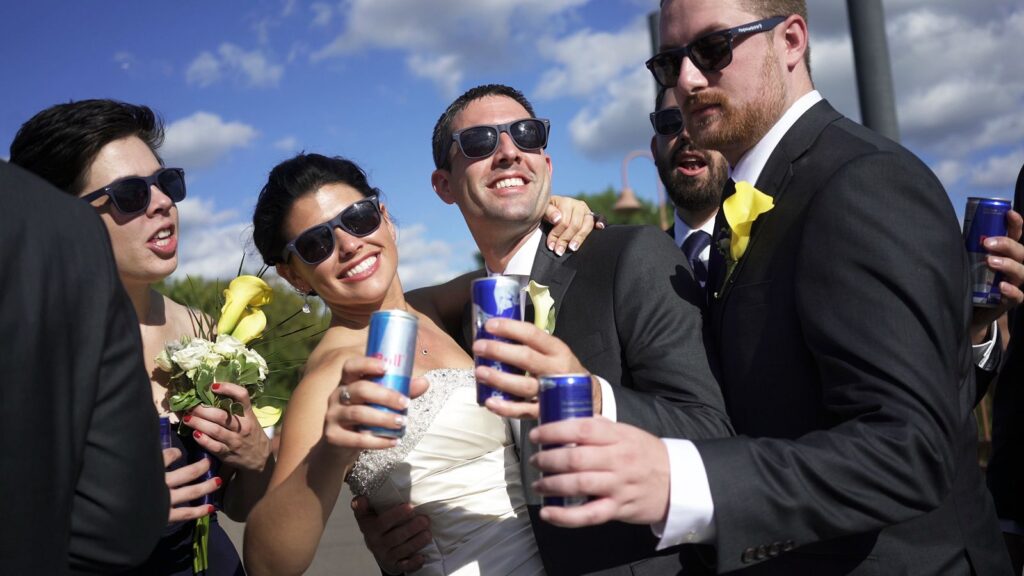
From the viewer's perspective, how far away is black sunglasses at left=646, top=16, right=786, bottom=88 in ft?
8.49

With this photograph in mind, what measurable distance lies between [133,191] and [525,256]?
166 cm

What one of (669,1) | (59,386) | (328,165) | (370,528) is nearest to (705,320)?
(669,1)

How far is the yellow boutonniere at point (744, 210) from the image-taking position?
245 cm

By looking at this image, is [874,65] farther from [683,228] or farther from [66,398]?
[66,398]

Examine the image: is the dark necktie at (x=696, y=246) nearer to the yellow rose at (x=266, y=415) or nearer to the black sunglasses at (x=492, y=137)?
the black sunglasses at (x=492, y=137)

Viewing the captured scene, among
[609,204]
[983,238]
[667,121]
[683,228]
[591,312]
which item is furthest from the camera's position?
[609,204]

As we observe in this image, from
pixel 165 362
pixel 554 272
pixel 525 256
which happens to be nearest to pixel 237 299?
pixel 165 362

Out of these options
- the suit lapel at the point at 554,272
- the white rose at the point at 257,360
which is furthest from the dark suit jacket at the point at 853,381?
the white rose at the point at 257,360

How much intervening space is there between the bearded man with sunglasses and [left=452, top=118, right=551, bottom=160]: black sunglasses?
1.18 metres

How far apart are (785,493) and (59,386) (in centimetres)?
161

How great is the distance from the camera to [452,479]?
10.5 ft

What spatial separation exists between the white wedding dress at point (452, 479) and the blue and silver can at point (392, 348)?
1103 mm

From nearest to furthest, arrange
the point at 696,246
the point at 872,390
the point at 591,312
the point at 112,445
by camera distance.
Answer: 1. the point at 112,445
2. the point at 872,390
3. the point at 591,312
4. the point at 696,246

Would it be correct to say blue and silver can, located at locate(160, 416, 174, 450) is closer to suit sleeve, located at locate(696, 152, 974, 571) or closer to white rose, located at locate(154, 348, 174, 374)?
white rose, located at locate(154, 348, 174, 374)
